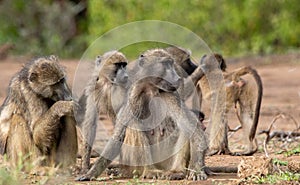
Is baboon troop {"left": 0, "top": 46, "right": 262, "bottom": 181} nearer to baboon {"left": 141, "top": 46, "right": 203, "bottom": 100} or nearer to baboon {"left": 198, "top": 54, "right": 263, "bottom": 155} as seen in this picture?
baboon {"left": 141, "top": 46, "right": 203, "bottom": 100}

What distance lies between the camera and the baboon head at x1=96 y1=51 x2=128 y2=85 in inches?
335

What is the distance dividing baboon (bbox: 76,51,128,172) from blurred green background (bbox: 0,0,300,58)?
11.9 meters

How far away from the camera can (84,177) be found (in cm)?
721

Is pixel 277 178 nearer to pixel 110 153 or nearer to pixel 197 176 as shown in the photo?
pixel 197 176

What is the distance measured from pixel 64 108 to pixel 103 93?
1.05 metres

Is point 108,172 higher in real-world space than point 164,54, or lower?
lower

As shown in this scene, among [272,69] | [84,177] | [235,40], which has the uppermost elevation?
[235,40]

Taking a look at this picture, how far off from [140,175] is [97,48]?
1269 centimetres

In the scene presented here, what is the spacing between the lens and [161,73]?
772cm

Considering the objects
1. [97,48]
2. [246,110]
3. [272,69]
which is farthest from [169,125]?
[97,48]

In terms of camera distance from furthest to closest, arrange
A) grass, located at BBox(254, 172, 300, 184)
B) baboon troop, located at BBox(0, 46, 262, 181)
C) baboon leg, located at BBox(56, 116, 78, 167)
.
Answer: baboon leg, located at BBox(56, 116, 78, 167) < baboon troop, located at BBox(0, 46, 262, 181) < grass, located at BBox(254, 172, 300, 184)

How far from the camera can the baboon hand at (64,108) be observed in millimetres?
7484

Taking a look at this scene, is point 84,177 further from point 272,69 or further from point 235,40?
point 235,40

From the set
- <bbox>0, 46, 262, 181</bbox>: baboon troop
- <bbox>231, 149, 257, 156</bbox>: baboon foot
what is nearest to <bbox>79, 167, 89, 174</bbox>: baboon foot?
<bbox>0, 46, 262, 181</bbox>: baboon troop
